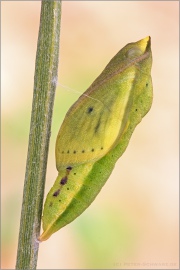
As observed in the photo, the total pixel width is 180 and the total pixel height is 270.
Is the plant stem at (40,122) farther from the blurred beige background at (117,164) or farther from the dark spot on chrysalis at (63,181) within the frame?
the blurred beige background at (117,164)

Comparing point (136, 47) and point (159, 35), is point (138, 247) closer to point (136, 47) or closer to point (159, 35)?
point (159, 35)

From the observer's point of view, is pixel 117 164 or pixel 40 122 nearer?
pixel 40 122

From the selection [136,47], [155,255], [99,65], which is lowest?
[155,255]

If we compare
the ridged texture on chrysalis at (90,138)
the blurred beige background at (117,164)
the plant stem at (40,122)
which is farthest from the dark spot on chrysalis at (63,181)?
the blurred beige background at (117,164)

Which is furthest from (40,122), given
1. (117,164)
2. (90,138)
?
(117,164)

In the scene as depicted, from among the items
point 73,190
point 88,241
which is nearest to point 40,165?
point 73,190

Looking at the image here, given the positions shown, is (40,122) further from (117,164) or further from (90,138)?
(117,164)

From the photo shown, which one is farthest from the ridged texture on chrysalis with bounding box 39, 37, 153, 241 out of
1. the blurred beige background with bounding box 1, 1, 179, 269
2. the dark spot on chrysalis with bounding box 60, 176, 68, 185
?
the blurred beige background with bounding box 1, 1, 179, 269
